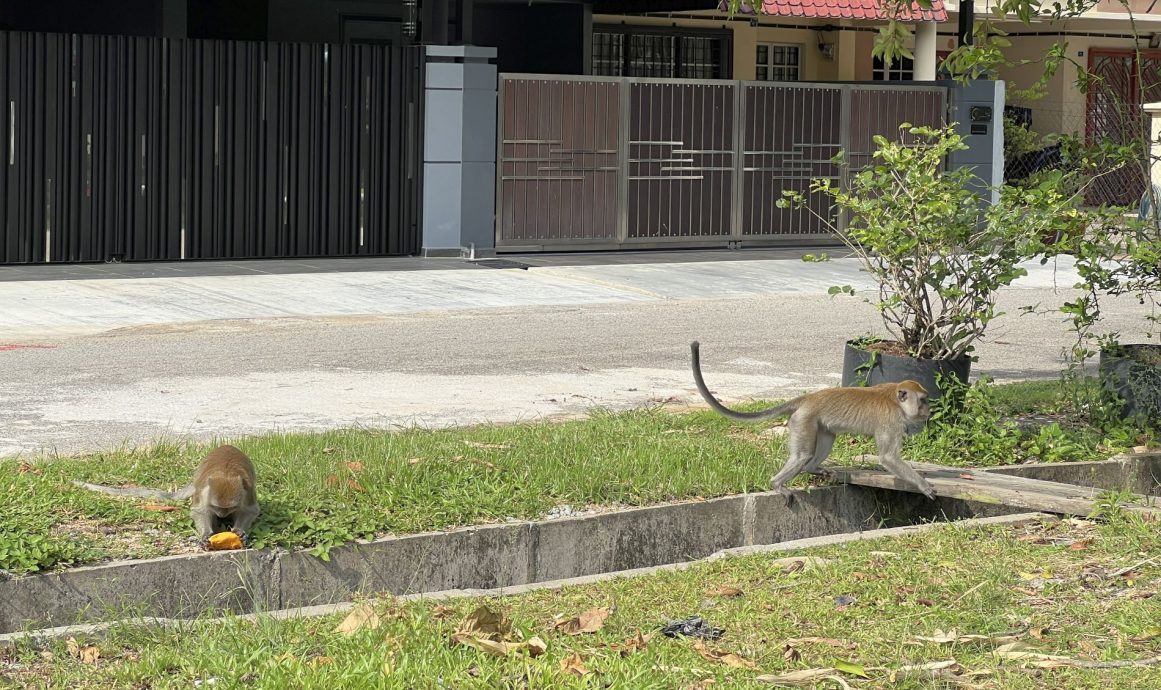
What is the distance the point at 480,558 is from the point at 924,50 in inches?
737

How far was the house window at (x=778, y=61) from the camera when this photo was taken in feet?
92.6

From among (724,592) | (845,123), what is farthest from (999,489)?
(845,123)

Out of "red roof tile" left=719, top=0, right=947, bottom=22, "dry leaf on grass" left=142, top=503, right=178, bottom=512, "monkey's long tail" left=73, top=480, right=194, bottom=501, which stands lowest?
"dry leaf on grass" left=142, top=503, right=178, bottom=512

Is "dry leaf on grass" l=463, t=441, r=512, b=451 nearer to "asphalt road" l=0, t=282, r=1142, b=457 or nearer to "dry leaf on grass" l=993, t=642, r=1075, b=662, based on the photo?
"asphalt road" l=0, t=282, r=1142, b=457

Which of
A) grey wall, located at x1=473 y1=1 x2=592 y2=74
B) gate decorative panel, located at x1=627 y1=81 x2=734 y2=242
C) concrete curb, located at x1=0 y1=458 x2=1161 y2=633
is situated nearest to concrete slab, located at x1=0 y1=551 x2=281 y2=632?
concrete curb, located at x1=0 y1=458 x2=1161 y2=633

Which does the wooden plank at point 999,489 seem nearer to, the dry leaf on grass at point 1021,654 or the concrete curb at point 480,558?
the concrete curb at point 480,558

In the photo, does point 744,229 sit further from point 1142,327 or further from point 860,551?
point 860,551

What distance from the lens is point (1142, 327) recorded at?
50.7 feet

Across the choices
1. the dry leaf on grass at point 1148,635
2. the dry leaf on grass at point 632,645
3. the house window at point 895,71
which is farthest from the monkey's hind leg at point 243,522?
the house window at point 895,71

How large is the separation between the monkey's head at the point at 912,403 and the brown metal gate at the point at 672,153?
12269 mm

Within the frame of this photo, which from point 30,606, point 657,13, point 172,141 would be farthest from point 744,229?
point 30,606

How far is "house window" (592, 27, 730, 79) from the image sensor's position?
87.2ft

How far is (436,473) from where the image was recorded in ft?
25.2

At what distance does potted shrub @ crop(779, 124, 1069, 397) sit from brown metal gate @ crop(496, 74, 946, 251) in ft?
34.6
